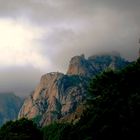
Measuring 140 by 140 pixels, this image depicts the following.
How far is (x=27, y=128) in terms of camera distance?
131125 millimetres

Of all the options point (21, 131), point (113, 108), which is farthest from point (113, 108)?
point (21, 131)

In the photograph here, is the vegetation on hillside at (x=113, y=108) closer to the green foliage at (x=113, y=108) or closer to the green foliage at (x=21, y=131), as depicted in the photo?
the green foliage at (x=113, y=108)

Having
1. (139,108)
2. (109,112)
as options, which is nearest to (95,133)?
(109,112)

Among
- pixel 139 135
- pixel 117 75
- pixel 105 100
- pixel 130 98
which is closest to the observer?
pixel 139 135

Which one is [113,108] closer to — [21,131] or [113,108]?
[113,108]

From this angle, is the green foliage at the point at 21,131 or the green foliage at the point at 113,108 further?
the green foliage at the point at 21,131

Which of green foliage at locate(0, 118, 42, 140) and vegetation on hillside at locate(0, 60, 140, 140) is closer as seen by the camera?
vegetation on hillside at locate(0, 60, 140, 140)

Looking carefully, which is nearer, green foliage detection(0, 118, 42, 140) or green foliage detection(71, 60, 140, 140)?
green foliage detection(71, 60, 140, 140)

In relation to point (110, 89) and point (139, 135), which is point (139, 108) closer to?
point (139, 135)

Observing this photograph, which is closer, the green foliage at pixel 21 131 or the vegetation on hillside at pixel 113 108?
the vegetation on hillside at pixel 113 108

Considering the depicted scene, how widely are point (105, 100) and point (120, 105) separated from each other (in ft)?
15.6

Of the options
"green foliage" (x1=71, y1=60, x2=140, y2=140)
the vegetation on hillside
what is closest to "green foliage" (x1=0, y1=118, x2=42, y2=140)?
the vegetation on hillside

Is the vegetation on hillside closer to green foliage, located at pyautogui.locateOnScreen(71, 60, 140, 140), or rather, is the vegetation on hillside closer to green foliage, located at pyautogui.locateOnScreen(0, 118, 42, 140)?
green foliage, located at pyautogui.locateOnScreen(71, 60, 140, 140)

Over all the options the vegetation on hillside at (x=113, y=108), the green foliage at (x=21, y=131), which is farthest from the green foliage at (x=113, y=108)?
the green foliage at (x=21, y=131)
